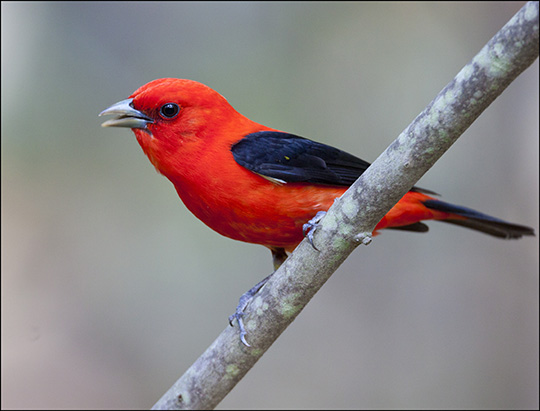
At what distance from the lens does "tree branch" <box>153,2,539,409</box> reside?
5.77 feet

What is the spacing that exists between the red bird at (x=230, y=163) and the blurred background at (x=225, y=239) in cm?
292

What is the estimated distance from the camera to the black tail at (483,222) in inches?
125

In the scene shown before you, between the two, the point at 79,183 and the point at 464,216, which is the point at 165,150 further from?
the point at 79,183

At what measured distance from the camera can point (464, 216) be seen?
10.7ft

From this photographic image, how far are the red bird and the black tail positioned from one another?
548mm

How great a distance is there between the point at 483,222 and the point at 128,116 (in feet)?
6.60

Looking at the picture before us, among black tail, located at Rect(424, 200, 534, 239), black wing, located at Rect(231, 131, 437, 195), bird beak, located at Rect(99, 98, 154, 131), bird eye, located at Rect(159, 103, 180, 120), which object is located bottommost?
bird beak, located at Rect(99, 98, 154, 131)

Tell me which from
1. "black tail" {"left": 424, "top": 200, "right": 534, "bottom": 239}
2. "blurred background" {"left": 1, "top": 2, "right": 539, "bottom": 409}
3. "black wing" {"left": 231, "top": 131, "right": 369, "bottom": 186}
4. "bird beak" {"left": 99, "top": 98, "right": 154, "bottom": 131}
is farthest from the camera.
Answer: "blurred background" {"left": 1, "top": 2, "right": 539, "bottom": 409}

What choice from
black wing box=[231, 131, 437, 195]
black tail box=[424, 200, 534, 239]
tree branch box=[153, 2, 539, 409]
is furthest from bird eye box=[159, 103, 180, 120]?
black tail box=[424, 200, 534, 239]

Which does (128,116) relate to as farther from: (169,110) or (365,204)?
(365,204)

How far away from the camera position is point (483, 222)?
3.33 metres

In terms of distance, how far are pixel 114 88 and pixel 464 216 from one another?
414cm

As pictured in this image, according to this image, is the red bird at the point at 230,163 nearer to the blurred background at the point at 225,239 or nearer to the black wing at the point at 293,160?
the black wing at the point at 293,160

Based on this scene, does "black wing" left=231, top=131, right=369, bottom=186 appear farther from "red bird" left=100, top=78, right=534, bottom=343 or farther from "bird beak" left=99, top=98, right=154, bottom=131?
"bird beak" left=99, top=98, right=154, bottom=131
